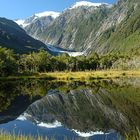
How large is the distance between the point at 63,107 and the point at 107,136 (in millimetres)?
32101

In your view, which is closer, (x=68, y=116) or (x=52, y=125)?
(x=52, y=125)

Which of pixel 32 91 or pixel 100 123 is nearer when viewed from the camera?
pixel 100 123

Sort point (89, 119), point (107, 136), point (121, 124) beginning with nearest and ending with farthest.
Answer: point (107, 136)
point (121, 124)
point (89, 119)

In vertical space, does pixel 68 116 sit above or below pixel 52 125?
below

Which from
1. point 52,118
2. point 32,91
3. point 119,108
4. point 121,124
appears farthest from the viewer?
point 32,91

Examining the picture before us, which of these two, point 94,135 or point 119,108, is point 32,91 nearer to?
point 119,108

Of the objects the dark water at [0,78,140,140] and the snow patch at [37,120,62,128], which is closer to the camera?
the dark water at [0,78,140,140]

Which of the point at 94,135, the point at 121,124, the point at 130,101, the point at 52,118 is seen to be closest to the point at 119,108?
the point at 130,101

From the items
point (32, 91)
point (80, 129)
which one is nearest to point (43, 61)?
point (32, 91)

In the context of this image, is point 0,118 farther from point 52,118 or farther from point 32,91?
point 32,91

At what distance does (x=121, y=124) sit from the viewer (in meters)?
44.0

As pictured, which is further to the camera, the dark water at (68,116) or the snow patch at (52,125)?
the snow patch at (52,125)

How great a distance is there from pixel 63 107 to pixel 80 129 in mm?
27222

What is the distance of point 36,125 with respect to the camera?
45.6 m
